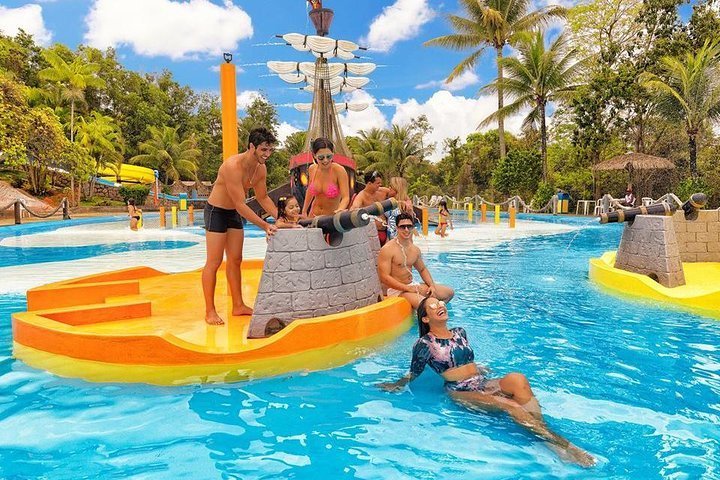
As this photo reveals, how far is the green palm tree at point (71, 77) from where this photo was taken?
31328 mm

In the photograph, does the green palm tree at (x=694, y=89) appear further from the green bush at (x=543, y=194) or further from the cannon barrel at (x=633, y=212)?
the cannon barrel at (x=633, y=212)

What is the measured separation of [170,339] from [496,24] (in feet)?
100

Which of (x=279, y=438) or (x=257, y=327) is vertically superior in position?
(x=257, y=327)

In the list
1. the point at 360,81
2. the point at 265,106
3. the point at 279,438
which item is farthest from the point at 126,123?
the point at 279,438

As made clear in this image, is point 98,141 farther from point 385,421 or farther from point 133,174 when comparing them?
point 385,421

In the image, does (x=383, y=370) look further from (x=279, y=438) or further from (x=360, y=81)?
(x=360, y=81)

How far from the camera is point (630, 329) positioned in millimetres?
5125

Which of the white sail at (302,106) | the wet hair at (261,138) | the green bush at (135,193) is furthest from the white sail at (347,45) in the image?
the wet hair at (261,138)

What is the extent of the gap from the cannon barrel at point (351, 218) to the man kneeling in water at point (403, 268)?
37.2 inches

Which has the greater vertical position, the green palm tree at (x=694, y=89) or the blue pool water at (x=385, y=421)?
the green palm tree at (x=694, y=89)

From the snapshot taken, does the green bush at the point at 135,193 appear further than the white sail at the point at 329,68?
Yes

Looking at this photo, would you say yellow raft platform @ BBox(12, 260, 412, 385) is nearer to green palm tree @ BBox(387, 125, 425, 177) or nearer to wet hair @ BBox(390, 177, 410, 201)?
wet hair @ BBox(390, 177, 410, 201)

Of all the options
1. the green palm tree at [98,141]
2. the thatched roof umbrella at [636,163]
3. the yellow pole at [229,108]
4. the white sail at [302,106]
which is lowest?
the yellow pole at [229,108]

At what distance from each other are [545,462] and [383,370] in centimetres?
164
